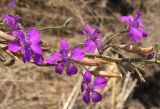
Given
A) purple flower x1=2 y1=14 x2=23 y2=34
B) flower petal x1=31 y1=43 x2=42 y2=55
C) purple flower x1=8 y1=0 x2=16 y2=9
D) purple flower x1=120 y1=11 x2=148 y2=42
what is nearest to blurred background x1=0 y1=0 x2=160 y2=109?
purple flower x1=8 y1=0 x2=16 y2=9

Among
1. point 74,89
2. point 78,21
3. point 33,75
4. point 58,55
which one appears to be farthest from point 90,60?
point 78,21

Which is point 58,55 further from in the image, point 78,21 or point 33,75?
point 78,21

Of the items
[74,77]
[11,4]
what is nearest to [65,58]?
[11,4]

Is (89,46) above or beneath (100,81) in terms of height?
above

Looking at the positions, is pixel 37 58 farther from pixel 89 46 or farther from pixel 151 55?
pixel 151 55

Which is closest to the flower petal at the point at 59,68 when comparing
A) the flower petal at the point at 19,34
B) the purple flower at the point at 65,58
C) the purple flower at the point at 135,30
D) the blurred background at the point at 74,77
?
the purple flower at the point at 65,58
